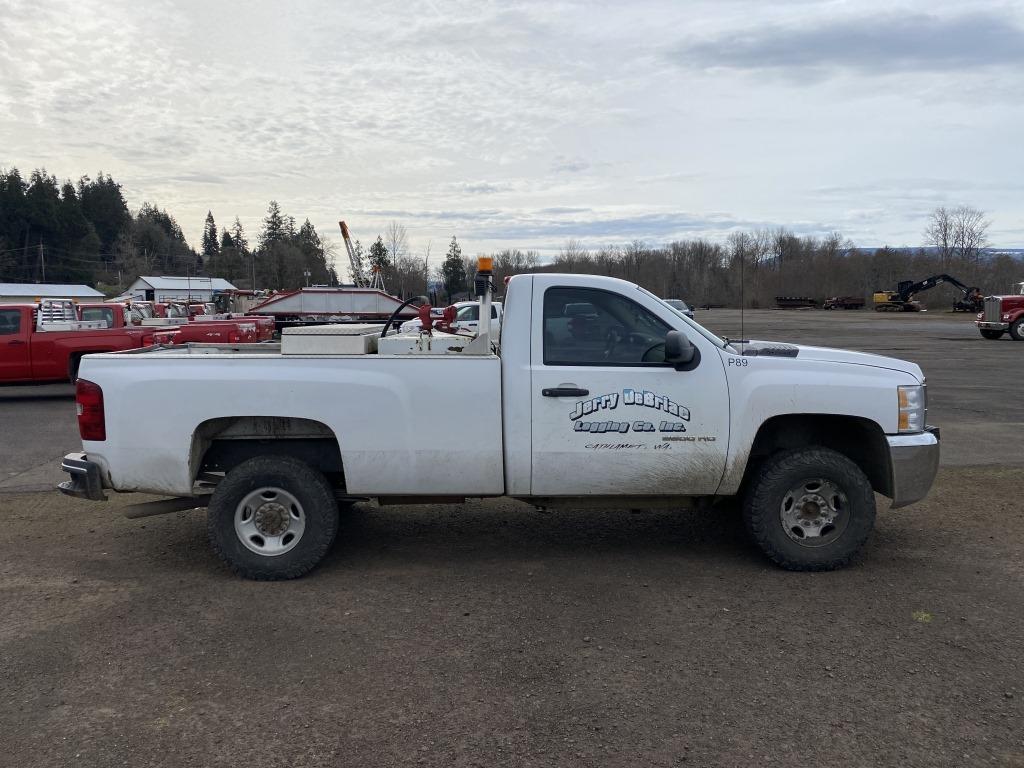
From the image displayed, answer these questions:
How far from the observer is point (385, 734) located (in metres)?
3.33

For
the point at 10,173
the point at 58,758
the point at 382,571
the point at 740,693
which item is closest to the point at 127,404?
the point at 382,571

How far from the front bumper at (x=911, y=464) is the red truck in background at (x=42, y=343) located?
13.1 meters

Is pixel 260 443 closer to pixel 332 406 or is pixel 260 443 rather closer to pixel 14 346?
pixel 332 406

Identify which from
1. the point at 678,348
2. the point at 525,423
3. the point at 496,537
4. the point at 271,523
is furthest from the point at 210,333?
the point at 678,348

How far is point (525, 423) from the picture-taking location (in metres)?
4.98

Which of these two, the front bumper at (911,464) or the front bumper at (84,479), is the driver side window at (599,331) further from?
the front bumper at (84,479)

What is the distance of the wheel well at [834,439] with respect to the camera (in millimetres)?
5254

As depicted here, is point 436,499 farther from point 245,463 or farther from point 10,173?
point 10,173

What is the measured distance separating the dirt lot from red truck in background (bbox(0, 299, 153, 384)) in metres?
8.46

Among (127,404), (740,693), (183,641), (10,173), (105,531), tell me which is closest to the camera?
(740,693)

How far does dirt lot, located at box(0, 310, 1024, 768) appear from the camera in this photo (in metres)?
3.27

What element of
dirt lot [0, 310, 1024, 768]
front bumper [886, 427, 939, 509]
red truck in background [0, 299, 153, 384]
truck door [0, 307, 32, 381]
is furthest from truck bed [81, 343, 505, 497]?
truck door [0, 307, 32, 381]

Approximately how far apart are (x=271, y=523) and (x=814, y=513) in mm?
3491

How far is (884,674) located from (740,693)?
75cm
